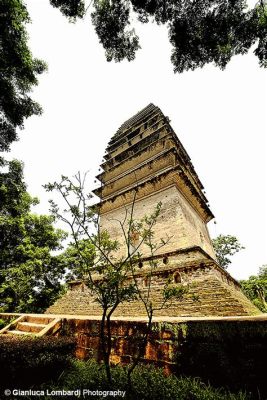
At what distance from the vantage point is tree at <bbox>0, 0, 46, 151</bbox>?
6969 mm

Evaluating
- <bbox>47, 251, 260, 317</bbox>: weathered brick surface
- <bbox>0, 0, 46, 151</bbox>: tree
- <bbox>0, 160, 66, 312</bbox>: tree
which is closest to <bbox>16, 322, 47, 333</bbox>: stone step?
<bbox>47, 251, 260, 317</bbox>: weathered brick surface

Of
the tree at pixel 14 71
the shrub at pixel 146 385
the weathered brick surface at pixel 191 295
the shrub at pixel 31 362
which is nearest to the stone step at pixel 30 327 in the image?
the weathered brick surface at pixel 191 295

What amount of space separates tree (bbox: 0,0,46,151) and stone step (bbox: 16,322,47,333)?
811cm

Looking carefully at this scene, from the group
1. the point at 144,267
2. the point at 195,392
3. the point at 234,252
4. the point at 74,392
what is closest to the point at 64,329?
the point at 74,392

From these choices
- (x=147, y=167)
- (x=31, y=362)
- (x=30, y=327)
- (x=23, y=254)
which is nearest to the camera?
(x=31, y=362)

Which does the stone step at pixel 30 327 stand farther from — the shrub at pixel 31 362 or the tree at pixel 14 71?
the tree at pixel 14 71

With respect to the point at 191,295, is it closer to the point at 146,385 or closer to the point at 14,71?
the point at 146,385

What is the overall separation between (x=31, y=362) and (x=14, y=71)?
10.4 metres

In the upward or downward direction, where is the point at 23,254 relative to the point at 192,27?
downward

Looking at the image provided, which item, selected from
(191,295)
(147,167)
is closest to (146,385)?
(191,295)

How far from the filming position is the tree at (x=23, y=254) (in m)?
13.4

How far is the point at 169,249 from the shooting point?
8484mm

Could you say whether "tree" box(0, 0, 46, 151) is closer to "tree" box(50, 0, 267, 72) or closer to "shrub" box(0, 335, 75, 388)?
"tree" box(50, 0, 267, 72)

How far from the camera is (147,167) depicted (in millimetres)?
12453
